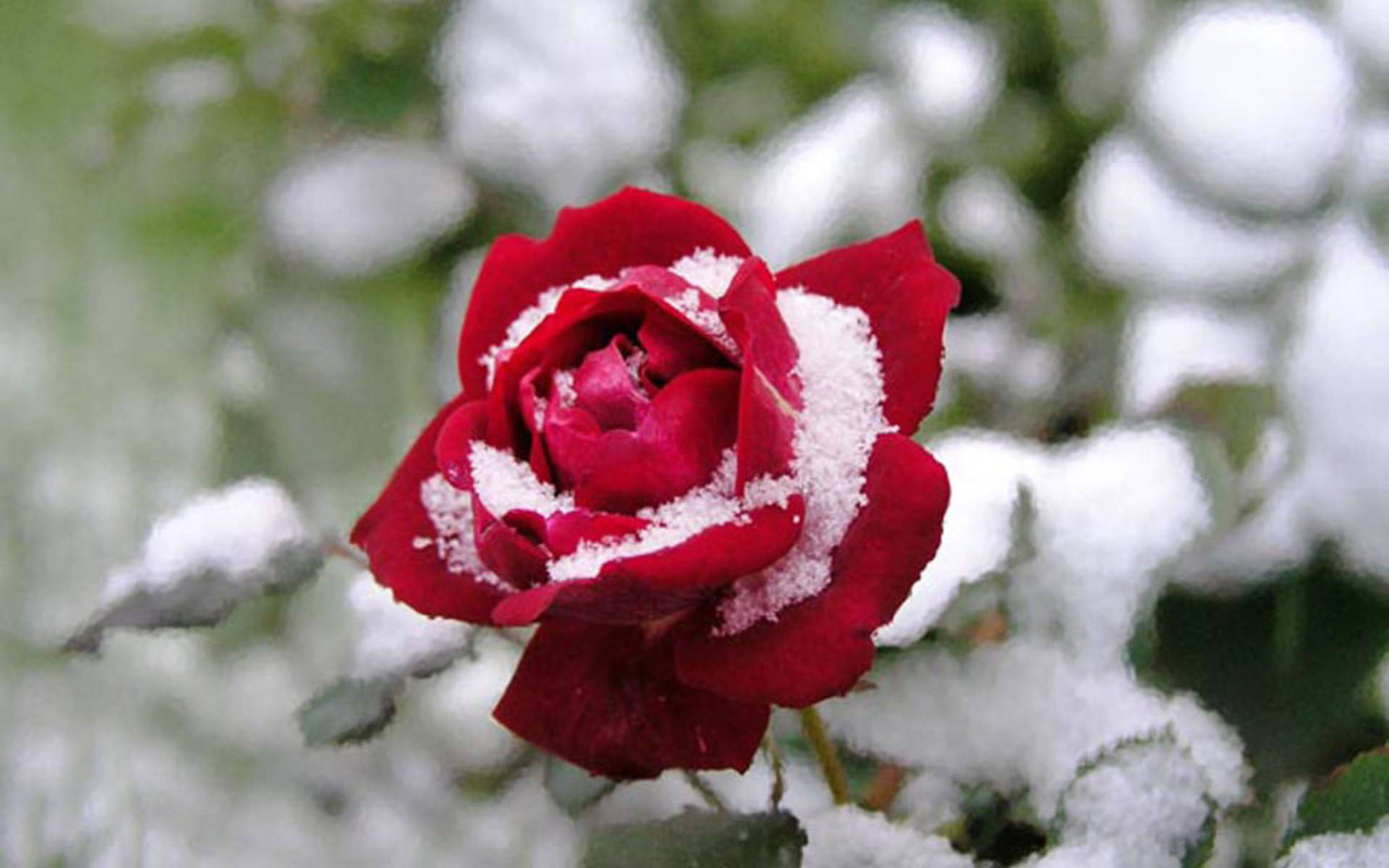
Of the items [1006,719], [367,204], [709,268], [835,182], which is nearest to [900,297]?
[709,268]

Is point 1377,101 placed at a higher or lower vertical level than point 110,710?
higher

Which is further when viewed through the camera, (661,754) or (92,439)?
(92,439)

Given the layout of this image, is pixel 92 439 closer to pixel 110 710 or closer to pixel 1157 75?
pixel 110 710

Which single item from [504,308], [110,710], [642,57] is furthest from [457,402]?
[642,57]

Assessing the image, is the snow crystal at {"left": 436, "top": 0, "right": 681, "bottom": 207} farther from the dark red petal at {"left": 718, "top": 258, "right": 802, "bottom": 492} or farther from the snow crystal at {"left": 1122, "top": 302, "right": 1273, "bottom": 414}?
the dark red petal at {"left": 718, "top": 258, "right": 802, "bottom": 492}

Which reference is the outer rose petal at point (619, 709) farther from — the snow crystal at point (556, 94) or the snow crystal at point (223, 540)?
the snow crystal at point (556, 94)

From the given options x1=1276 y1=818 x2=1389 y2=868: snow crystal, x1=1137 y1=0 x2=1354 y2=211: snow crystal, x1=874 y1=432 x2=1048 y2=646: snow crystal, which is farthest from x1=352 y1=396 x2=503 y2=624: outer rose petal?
x1=1137 y1=0 x2=1354 y2=211: snow crystal

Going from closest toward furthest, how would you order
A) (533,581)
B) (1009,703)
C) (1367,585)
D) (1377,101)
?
1. (533,581)
2. (1009,703)
3. (1367,585)
4. (1377,101)
